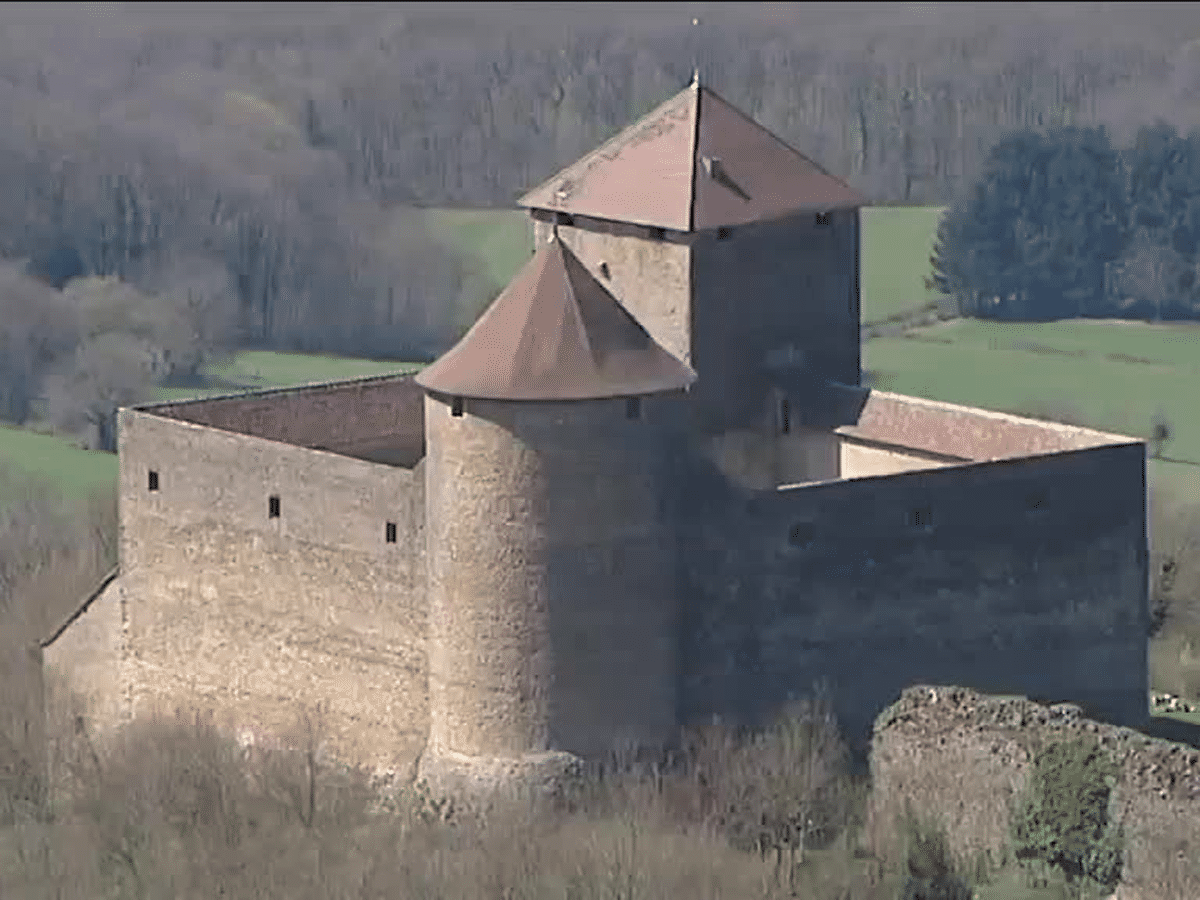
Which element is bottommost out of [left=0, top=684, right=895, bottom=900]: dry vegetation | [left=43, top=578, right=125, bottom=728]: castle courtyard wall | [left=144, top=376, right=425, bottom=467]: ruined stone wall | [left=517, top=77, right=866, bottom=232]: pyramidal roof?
[left=0, top=684, right=895, bottom=900]: dry vegetation

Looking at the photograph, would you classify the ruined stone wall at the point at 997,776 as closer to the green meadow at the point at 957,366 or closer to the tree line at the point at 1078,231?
the green meadow at the point at 957,366

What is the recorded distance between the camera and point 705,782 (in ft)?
142

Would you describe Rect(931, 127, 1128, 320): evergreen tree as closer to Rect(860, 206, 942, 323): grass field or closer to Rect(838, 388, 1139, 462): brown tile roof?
Rect(860, 206, 942, 323): grass field

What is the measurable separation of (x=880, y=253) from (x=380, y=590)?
40.3m

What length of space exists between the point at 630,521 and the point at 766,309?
4.80 meters

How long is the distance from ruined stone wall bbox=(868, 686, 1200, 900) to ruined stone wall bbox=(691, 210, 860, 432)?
4.25m

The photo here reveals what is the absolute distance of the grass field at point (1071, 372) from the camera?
67.2m

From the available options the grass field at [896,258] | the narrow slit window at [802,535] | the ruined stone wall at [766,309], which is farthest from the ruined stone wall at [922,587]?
the grass field at [896,258]

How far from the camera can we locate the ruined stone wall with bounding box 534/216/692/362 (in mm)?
46406

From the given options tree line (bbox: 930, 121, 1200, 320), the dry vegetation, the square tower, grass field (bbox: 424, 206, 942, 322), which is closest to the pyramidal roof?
the square tower

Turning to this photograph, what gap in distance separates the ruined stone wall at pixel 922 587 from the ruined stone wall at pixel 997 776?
827 millimetres

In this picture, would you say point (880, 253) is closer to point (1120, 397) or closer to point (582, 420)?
point (1120, 397)

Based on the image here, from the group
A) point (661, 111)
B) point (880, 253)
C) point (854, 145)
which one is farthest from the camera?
point (854, 145)

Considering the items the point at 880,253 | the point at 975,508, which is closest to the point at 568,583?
the point at 975,508
